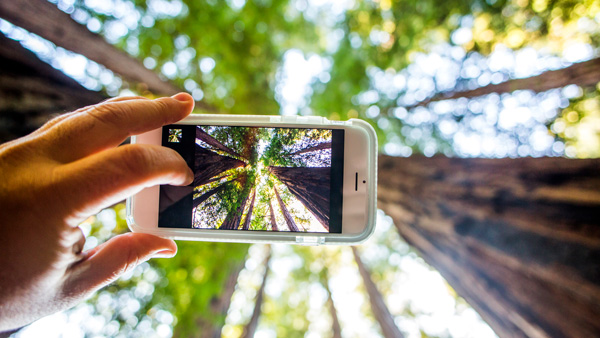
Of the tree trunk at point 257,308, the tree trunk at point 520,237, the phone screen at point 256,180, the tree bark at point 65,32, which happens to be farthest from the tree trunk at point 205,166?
the tree trunk at point 257,308

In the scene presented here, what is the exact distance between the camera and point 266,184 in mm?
1531

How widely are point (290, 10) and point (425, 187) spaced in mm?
4106

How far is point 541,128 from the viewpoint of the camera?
3.54m

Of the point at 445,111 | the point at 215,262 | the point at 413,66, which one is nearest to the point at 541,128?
the point at 445,111

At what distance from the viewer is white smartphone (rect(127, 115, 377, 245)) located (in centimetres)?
149

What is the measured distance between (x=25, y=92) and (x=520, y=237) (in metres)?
3.79

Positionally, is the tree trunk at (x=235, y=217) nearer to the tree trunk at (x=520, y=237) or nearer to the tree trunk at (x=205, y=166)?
the tree trunk at (x=205, y=166)

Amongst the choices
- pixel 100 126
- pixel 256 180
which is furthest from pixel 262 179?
pixel 100 126

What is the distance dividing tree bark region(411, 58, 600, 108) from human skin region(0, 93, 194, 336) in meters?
3.52

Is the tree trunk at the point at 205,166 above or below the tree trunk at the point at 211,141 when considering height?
below

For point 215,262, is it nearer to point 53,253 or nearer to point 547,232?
point 53,253

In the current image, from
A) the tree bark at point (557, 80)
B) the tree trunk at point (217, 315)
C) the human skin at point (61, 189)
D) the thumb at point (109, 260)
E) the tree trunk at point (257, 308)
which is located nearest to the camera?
the human skin at point (61, 189)

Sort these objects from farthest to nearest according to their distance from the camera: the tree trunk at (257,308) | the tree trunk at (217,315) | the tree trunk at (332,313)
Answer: the tree trunk at (332,313)
the tree trunk at (257,308)
the tree trunk at (217,315)

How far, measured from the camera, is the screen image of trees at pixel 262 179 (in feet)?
4.90
